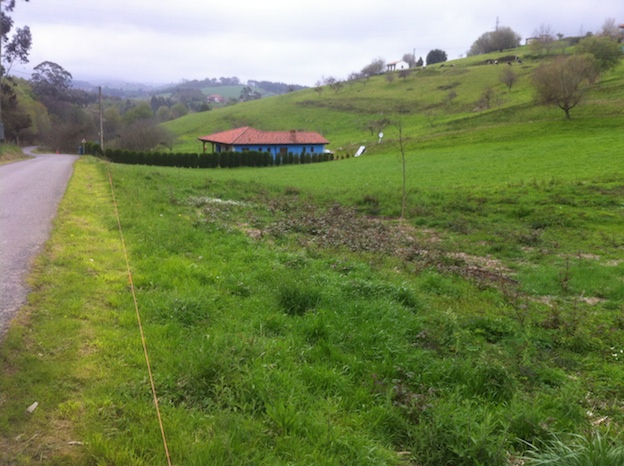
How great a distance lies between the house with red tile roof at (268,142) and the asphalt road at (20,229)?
40.3 meters

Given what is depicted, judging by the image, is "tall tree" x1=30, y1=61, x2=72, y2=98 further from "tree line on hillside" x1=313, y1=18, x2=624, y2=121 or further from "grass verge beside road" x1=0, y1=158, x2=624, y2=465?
"tree line on hillside" x1=313, y1=18, x2=624, y2=121

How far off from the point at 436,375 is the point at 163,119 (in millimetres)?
121603

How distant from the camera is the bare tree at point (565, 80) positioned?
41.4m

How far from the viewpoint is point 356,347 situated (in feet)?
14.7

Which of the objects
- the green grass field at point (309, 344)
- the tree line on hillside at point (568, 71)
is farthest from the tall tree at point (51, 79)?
the tree line on hillside at point (568, 71)

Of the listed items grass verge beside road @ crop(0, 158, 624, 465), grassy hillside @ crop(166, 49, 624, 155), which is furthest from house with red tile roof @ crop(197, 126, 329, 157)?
grass verge beside road @ crop(0, 158, 624, 465)

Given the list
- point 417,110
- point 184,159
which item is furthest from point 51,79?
point 417,110

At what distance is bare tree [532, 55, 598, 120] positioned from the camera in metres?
41.4

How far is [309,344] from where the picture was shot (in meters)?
4.40

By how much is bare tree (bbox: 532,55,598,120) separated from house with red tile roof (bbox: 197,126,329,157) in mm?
26220

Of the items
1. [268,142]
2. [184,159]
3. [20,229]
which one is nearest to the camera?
[20,229]

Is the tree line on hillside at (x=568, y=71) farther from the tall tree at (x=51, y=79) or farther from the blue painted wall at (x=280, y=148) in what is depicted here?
the tall tree at (x=51, y=79)

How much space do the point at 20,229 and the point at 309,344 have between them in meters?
6.34

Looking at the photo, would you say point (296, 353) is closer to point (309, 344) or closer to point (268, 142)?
point (309, 344)
